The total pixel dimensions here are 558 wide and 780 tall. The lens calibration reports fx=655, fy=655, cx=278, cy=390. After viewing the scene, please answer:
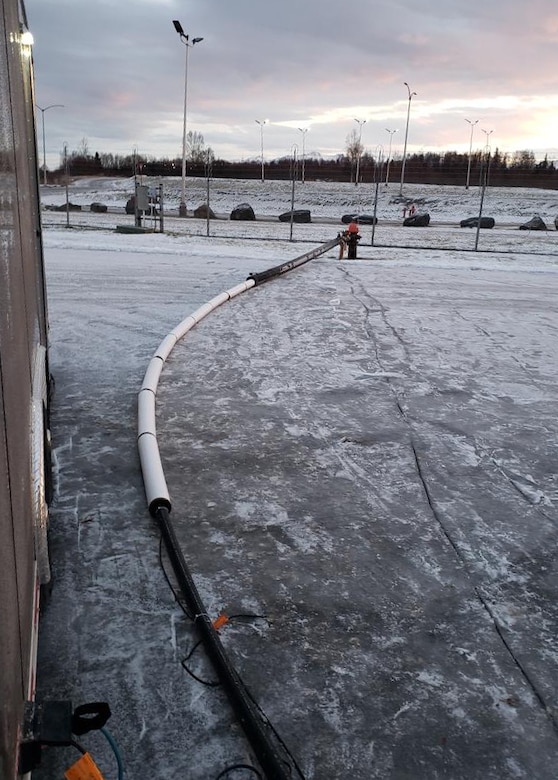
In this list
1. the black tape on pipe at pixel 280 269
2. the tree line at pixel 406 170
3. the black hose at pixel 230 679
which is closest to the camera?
the black hose at pixel 230 679

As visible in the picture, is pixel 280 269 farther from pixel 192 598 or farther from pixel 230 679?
pixel 230 679

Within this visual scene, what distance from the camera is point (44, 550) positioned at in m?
2.97

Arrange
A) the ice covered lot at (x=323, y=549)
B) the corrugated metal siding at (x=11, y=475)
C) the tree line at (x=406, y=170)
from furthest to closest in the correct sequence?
the tree line at (x=406, y=170) → the ice covered lot at (x=323, y=549) → the corrugated metal siding at (x=11, y=475)

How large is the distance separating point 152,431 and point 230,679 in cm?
298

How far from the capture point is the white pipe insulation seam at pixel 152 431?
4566 mm

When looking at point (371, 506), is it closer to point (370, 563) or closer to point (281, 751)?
point (370, 563)

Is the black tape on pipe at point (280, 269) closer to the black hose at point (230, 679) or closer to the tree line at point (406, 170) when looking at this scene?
the black hose at point (230, 679)

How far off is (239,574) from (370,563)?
0.83m

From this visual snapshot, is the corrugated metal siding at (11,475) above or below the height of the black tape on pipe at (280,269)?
above

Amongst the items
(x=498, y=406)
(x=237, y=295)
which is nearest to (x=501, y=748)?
(x=498, y=406)

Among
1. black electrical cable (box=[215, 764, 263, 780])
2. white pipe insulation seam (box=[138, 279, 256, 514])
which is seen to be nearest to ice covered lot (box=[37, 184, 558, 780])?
black electrical cable (box=[215, 764, 263, 780])

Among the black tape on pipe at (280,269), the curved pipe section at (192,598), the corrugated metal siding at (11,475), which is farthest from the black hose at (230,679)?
the black tape on pipe at (280,269)

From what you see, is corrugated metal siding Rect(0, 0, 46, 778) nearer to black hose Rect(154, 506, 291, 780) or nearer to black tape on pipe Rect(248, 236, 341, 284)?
black hose Rect(154, 506, 291, 780)

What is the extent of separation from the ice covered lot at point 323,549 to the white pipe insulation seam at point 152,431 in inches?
6.4
